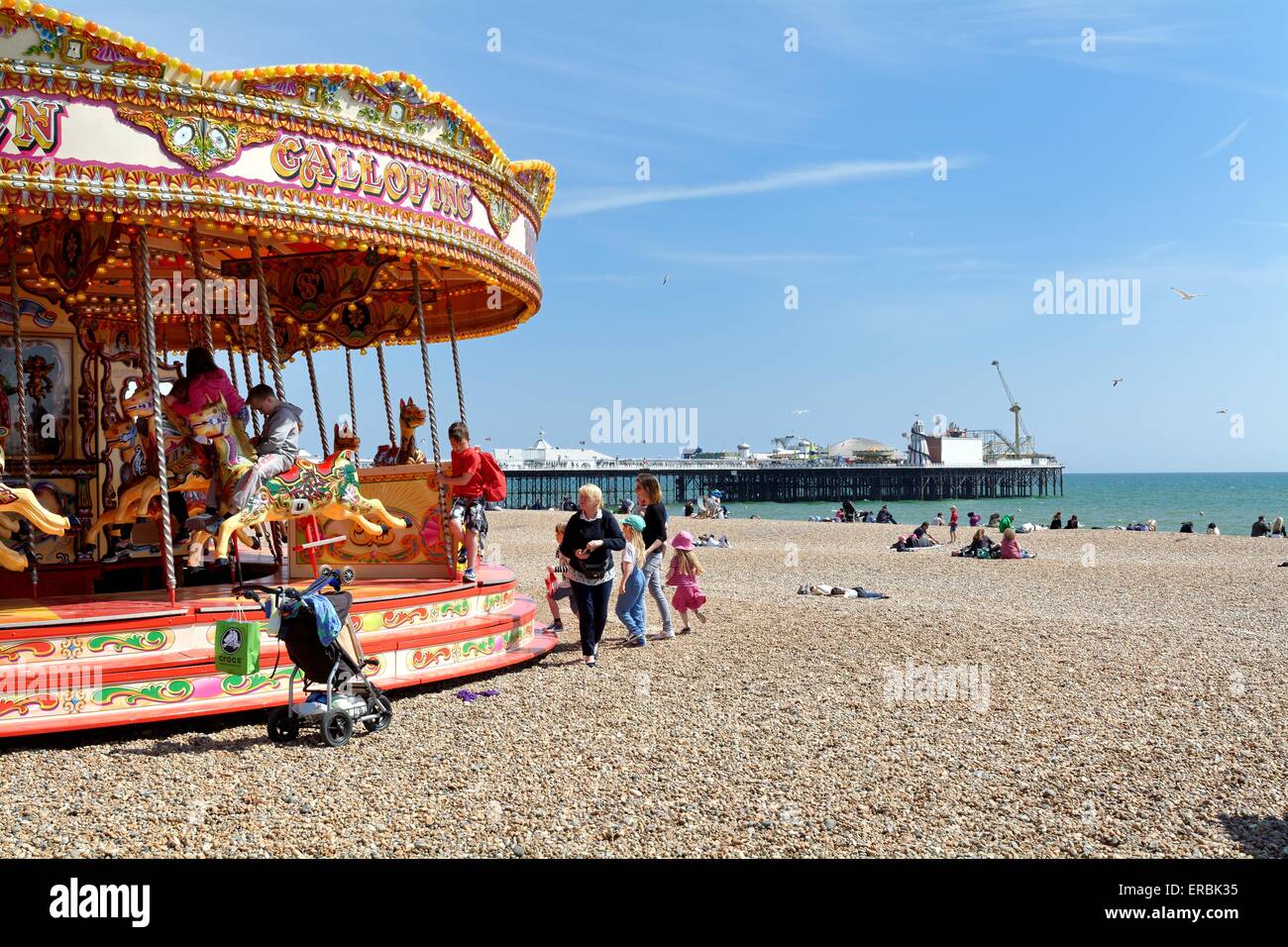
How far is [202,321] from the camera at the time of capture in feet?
29.0

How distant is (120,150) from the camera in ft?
22.9

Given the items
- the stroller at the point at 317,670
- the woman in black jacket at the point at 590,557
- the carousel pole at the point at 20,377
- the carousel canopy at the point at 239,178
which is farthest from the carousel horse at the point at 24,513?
the woman in black jacket at the point at 590,557

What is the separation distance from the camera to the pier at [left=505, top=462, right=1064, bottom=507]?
3644 inches

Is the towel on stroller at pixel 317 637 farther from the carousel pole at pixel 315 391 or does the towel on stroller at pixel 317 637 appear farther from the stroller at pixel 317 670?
the carousel pole at pixel 315 391

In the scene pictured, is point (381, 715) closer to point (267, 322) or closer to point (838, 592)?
point (267, 322)

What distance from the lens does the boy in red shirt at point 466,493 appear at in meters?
9.44

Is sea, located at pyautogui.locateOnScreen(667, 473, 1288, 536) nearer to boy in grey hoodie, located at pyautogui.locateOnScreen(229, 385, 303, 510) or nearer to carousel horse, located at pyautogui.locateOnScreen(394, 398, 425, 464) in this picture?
carousel horse, located at pyautogui.locateOnScreen(394, 398, 425, 464)

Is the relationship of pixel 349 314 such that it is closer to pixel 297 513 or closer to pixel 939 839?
pixel 297 513

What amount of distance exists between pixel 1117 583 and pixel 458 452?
42.8ft

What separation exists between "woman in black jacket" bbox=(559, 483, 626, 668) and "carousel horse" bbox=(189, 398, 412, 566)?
5.94ft

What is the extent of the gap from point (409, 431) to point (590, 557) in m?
3.41

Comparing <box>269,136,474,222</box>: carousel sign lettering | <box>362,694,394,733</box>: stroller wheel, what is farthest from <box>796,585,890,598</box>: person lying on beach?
<box>362,694,394,733</box>: stroller wheel

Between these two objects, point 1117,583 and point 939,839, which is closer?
point 939,839
